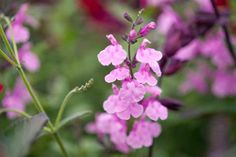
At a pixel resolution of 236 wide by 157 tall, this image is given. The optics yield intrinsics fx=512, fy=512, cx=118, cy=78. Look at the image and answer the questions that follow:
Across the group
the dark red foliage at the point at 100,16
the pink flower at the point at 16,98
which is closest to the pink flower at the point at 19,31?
the pink flower at the point at 16,98

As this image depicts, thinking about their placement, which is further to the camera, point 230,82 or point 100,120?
point 230,82

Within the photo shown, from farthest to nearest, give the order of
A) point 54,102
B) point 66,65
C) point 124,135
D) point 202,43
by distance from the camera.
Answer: point 66,65 < point 54,102 < point 202,43 < point 124,135

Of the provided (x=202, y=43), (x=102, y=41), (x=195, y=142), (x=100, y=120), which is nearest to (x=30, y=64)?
(x=100, y=120)

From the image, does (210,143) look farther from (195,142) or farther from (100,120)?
(100,120)

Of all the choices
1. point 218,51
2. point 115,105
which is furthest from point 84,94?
point 115,105

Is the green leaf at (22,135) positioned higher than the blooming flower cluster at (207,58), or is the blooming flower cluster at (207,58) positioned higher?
the green leaf at (22,135)

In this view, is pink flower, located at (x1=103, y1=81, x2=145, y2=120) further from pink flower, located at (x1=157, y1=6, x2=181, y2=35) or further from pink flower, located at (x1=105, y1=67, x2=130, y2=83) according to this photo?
pink flower, located at (x1=157, y1=6, x2=181, y2=35)

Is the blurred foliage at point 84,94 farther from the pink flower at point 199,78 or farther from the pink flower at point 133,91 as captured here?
the pink flower at point 133,91
